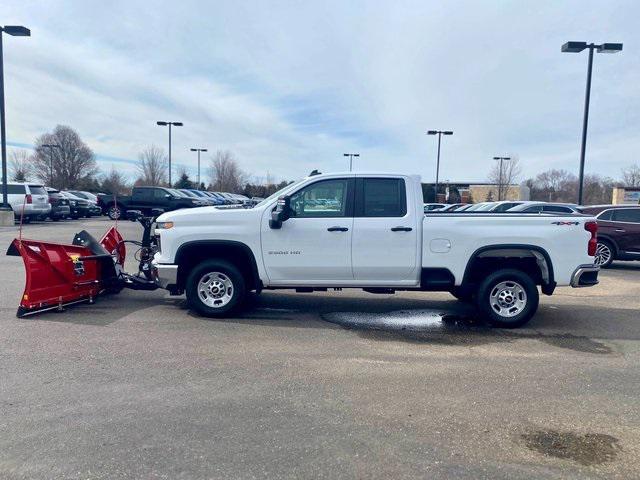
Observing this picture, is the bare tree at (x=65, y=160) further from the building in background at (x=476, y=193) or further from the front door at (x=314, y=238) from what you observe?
the front door at (x=314, y=238)

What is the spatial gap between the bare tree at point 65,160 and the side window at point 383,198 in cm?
8117

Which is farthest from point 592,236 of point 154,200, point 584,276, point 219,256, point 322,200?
point 154,200

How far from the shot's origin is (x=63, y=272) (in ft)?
23.8

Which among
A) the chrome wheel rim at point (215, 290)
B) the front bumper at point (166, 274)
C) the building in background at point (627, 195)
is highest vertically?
the building in background at point (627, 195)

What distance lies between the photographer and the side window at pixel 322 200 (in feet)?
22.5

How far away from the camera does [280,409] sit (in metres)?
4.12

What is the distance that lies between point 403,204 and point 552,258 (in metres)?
2.12

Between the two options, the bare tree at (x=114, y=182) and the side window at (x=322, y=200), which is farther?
the bare tree at (x=114, y=182)

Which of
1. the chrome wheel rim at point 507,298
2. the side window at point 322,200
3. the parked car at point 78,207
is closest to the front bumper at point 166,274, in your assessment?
the side window at point 322,200

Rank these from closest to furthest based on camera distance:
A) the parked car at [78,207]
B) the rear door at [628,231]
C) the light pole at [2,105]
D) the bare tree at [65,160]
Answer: the rear door at [628,231] → the light pole at [2,105] → the parked car at [78,207] → the bare tree at [65,160]

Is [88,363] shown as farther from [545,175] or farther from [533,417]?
[545,175]

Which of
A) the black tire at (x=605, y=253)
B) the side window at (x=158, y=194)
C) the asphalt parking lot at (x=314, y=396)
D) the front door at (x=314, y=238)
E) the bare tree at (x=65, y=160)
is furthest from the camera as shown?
the bare tree at (x=65, y=160)

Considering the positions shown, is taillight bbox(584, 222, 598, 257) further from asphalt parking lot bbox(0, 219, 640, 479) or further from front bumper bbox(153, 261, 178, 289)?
front bumper bbox(153, 261, 178, 289)

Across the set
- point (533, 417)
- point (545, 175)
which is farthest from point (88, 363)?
point (545, 175)
